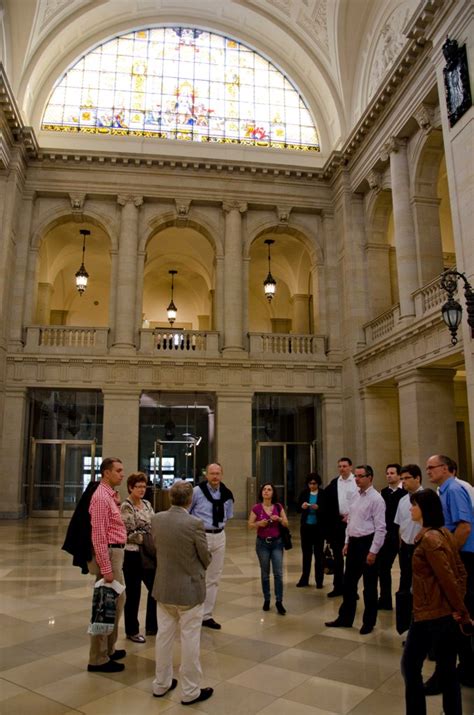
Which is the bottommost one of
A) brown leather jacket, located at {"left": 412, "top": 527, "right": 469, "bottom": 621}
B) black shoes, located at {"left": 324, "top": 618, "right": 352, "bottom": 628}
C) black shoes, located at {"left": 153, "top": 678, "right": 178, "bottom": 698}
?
black shoes, located at {"left": 324, "top": 618, "right": 352, "bottom": 628}

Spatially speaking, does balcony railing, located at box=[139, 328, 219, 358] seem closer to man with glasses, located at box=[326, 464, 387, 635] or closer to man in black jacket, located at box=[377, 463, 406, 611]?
man in black jacket, located at box=[377, 463, 406, 611]

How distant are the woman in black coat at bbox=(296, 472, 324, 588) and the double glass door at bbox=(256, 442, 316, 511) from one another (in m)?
11.7

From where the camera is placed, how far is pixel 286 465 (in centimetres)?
2097

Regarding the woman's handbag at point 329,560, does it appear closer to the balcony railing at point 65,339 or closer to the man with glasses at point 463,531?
the man with glasses at point 463,531

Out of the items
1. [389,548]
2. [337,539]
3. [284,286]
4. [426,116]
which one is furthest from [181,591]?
[284,286]

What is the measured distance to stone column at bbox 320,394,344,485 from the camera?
1984 cm

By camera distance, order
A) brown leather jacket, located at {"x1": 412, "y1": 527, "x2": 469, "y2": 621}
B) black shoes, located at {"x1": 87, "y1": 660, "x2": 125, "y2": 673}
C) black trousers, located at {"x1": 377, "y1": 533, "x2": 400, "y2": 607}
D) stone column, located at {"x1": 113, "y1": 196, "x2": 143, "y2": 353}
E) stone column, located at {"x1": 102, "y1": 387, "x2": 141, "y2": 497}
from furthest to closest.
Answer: stone column, located at {"x1": 113, "y1": 196, "x2": 143, "y2": 353}, stone column, located at {"x1": 102, "y1": 387, "x2": 141, "y2": 497}, black trousers, located at {"x1": 377, "y1": 533, "x2": 400, "y2": 607}, black shoes, located at {"x1": 87, "y1": 660, "x2": 125, "y2": 673}, brown leather jacket, located at {"x1": 412, "y1": 527, "x2": 469, "y2": 621}

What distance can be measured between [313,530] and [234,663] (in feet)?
12.0

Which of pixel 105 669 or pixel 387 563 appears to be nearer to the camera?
pixel 105 669

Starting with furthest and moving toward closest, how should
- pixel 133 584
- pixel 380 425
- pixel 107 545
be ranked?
pixel 380 425
pixel 133 584
pixel 107 545

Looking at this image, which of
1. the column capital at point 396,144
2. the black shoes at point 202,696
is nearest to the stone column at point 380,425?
the column capital at point 396,144

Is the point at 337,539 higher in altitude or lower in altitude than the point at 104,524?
lower

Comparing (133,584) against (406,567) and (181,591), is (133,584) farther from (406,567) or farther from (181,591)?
(406,567)

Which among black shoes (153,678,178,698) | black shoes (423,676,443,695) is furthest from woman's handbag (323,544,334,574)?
black shoes (153,678,178,698)
